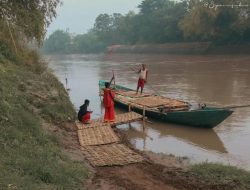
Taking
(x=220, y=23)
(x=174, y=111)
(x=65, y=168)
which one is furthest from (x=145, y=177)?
(x=220, y=23)

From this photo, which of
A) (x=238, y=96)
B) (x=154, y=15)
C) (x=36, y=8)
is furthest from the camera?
(x=154, y=15)

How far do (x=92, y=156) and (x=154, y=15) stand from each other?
265 feet

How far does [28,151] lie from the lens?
7008 mm

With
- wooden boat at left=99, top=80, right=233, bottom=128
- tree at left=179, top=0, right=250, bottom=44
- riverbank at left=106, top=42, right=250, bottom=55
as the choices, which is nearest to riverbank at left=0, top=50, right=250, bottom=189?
wooden boat at left=99, top=80, right=233, bottom=128

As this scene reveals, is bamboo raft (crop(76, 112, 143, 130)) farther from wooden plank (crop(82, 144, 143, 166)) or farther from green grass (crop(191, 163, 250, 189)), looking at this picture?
green grass (crop(191, 163, 250, 189))

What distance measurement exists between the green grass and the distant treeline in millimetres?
15682

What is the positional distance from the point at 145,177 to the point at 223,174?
4.51ft

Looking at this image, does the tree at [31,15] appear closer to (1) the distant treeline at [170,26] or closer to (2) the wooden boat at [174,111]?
(2) the wooden boat at [174,111]

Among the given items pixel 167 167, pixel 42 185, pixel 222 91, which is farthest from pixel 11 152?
pixel 222 91

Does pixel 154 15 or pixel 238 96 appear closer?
pixel 238 96

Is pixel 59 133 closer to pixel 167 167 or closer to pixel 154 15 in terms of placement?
pixel 167 167

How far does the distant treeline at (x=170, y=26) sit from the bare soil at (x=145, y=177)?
15524mm

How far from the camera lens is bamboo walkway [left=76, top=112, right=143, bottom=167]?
8.33m

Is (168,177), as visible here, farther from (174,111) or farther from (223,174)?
(174,111)
